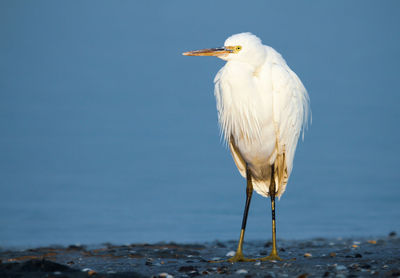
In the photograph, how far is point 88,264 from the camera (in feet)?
18.6

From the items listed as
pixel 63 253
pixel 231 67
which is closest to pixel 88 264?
pixel 63 253

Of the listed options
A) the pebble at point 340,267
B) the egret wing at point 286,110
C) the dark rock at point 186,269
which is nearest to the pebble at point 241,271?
the dark rock at point 186,269

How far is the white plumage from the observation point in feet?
19.6

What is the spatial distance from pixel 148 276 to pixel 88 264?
1.29m

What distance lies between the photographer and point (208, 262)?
18.7 feet

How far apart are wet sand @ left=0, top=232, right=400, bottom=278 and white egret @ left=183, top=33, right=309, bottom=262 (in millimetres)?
660

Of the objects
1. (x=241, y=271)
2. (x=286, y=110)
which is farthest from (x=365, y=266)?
(x=286, y=110)

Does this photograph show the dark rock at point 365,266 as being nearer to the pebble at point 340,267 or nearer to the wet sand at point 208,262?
the wet sand at point 208,262

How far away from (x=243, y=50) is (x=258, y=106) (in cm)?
61

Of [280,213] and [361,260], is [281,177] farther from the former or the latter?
[280,213]

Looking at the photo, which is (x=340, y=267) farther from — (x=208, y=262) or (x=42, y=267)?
(x=42, y=267)

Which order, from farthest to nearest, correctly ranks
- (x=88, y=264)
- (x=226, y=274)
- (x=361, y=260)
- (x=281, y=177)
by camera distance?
(x=281, y=177) → (x=88, y=264) → (x=361, y=260) → (x=226, y=274)

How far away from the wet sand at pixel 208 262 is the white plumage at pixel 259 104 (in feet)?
3.98

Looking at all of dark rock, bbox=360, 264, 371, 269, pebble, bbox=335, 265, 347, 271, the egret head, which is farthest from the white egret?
dark rock, bbox=360, 264, 371, 269
